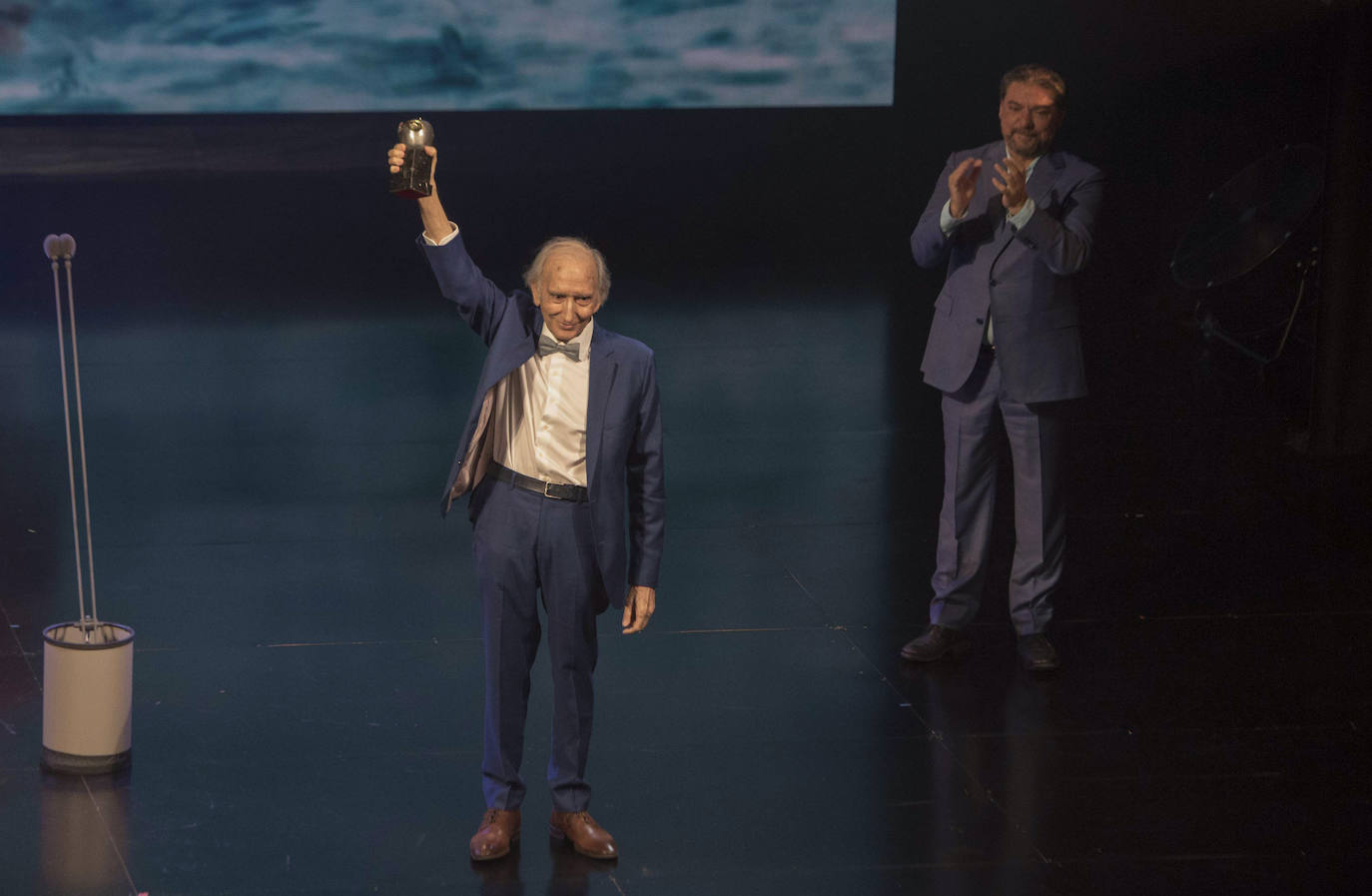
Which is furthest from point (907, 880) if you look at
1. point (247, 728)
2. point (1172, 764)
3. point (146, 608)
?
point (146, 608)

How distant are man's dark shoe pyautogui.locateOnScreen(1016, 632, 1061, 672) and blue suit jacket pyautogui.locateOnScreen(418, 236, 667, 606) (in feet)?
5.54

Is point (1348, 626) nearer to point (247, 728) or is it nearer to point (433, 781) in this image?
point (433, 781)

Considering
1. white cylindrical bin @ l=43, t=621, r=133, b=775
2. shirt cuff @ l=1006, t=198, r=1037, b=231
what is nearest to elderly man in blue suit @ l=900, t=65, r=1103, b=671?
shirt cuff @ l=1006, t=198, r=1037, b=231

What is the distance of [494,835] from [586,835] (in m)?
0.21

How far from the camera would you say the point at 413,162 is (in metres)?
3.43

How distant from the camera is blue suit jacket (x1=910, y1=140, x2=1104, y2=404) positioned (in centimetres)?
477

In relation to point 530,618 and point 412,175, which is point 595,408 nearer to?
point 530,618

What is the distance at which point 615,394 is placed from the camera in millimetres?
3639

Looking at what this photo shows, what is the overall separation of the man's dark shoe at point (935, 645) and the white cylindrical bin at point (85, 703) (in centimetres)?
226

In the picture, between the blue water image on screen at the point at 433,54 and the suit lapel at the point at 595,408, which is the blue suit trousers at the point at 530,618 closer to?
the suit lapel at the point at 595,408

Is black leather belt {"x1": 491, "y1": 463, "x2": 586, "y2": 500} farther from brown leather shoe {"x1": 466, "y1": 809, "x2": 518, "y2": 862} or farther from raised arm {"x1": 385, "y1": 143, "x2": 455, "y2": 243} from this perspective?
brown leather shoe {"x1": 466, "y1": 809, "x2": 518, "y2": 862}

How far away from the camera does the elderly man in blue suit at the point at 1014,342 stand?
4.68 meters

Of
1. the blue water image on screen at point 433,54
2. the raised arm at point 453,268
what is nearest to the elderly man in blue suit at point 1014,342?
the raised arm at point 453,268

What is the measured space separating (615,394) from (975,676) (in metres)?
1.88
